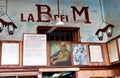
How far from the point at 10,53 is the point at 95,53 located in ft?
8.66

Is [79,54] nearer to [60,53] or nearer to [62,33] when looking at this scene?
[60,53]

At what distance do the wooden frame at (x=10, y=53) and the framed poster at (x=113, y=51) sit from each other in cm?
287

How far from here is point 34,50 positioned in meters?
6.34

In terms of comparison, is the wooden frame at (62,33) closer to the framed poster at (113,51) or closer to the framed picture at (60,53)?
the framed picture at (60,53)

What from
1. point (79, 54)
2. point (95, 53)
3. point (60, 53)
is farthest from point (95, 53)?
point (60, 53)

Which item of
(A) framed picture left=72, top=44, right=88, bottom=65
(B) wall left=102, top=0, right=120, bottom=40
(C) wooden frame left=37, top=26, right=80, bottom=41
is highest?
(B) wall left=102, top=0, right=120, bottom=40

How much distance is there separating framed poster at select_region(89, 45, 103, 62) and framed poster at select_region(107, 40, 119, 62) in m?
0.29

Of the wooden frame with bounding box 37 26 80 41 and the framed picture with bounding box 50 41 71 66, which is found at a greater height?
the wooden frame with bounding box 37 26 80 41

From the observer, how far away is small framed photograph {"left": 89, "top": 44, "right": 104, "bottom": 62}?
6758 mm

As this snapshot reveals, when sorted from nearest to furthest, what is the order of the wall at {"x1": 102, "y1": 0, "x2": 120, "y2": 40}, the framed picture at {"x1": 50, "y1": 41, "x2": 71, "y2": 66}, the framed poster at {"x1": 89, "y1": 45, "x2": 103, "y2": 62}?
the framed picture at {"x1": 50, "y1": 41, "x2": 71, "y2": 66} → the framed poster at {"x1": 89, "y1": 45, "x2": 103, "y2": 62} → the wall at {"x1": 102, "y1": 0, "x2": 120, "y2": 40}

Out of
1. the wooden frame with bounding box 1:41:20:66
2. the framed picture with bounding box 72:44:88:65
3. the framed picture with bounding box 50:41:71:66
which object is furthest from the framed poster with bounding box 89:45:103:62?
the wooden frame with bounding box 1:41:20:66

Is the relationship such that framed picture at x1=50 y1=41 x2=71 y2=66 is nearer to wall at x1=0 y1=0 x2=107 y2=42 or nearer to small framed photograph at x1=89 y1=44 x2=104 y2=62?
small framed photograph at x1=89 y1=44 x2=104 y2=62

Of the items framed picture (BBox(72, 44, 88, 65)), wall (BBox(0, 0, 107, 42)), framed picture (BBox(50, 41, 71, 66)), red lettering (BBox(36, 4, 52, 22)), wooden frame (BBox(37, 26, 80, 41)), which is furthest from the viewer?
red lettering (BBox(36, 4, 52, 22))

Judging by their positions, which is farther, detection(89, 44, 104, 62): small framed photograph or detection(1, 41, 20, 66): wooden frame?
detection(89, 44, 104, 62): small framed photograph
